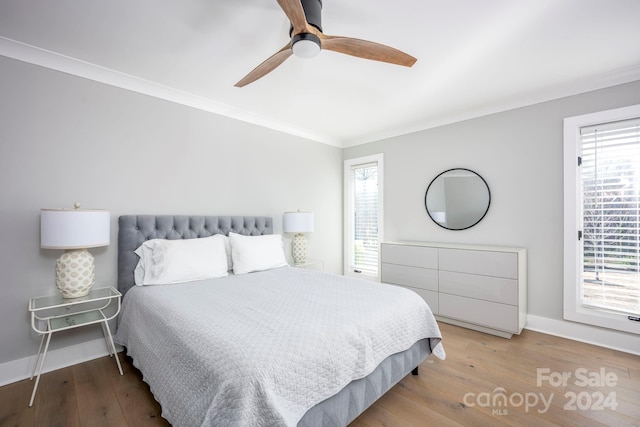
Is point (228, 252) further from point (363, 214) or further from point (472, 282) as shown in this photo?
point (472, 282)

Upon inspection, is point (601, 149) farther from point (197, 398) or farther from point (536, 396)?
point (197, 398)

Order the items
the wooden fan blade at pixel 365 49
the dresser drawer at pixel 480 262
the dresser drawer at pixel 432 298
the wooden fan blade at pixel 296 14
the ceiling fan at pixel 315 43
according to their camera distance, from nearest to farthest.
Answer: the wooden fan blade at pixel 296 14 → the ceiling fan at pixel 315 43 → the wooden fan blade at pixel 365 49 → the dresser drawer at pixel 480 262 → the dresser drawer at pixel 432 298

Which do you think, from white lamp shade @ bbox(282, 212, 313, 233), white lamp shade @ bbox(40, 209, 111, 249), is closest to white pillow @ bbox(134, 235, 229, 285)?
white lamp shade @ bbox(40, 209, 111, 249)

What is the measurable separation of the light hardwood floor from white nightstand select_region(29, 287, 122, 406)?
0.46 ft

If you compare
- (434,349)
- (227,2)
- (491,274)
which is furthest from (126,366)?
(491,274)

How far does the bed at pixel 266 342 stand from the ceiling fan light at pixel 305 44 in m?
1.57

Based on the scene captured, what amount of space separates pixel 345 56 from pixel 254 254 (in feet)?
6.66

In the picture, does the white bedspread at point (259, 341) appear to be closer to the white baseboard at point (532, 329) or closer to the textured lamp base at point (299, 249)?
the white baseboard at point (532, 329)

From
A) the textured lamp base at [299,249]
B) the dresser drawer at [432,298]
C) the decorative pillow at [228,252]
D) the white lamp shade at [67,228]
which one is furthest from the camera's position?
the textured lamp base at [299,249]

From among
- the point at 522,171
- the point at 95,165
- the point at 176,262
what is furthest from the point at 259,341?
the point at 522,171

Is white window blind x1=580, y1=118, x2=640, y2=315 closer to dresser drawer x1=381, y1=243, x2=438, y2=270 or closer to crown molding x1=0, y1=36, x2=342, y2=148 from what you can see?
dresser drawer x1=381, y1=243, x2=438, y2=270

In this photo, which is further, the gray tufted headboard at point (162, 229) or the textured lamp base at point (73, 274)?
the gray tufted headboard at point (162, 229)

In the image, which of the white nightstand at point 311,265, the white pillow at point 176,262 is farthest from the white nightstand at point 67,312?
the white nightstand at point 311,265

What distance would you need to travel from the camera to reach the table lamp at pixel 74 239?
1952mm
